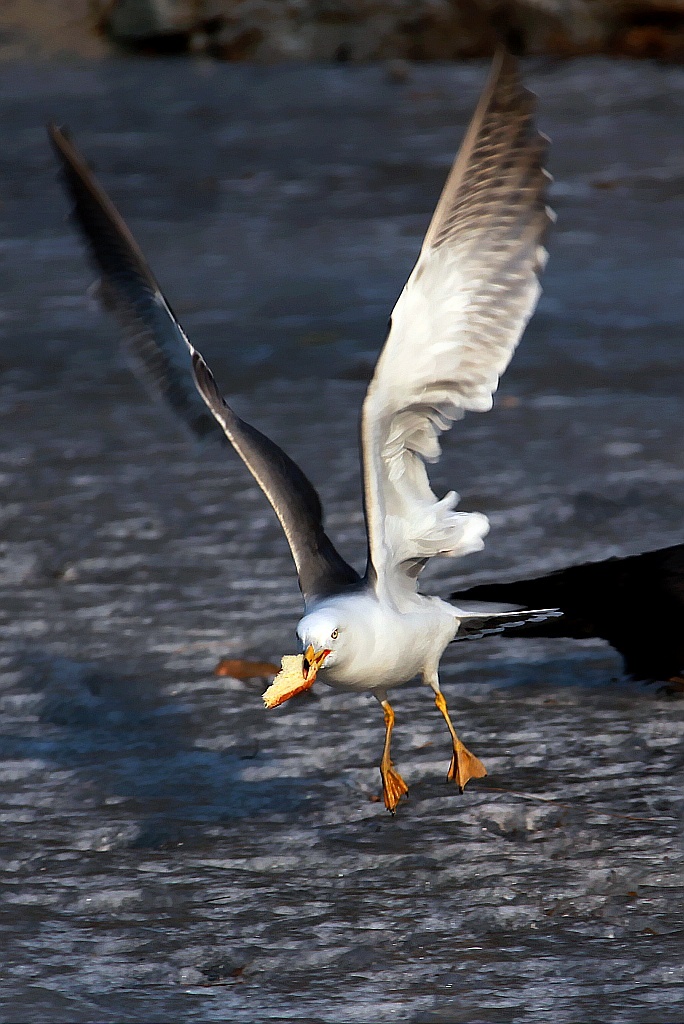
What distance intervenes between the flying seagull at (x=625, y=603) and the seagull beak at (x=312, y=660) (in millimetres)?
1036

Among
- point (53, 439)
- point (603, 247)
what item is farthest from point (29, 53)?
point (53, 439)

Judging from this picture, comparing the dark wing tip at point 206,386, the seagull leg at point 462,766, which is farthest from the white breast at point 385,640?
the dark wing tip at point 206,386

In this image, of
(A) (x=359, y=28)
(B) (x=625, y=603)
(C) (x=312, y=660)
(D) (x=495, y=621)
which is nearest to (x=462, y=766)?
(D) (x=495, y=621)

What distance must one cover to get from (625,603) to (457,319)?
4.09 feet

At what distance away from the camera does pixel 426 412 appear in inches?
157

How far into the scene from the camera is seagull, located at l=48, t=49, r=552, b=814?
3.85 meters

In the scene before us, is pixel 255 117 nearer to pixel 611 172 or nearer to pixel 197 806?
pixel 611 172

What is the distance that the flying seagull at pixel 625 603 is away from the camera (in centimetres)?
470

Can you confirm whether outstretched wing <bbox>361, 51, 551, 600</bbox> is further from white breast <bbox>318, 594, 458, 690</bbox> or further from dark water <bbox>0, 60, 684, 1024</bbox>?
dark water <bbox>0, 60, 684, 1024</bbox>

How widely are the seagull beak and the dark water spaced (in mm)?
551

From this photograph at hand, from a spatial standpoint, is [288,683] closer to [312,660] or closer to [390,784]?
[312,660]

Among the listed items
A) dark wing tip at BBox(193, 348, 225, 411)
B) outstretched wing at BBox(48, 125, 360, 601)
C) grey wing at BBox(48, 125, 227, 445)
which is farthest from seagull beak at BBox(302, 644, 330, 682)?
grey wing at BBox(48, 125, 227, 445)

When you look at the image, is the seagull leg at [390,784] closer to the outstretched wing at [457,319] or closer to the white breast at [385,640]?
the white breast at [385,640]

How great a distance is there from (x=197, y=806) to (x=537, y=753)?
98 centimetres
